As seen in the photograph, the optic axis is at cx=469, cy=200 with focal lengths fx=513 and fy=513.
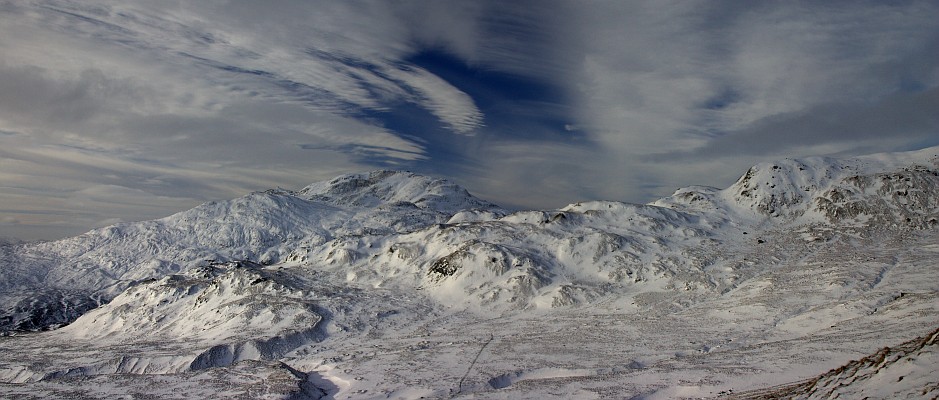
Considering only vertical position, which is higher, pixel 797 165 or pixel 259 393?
pixel 797 165

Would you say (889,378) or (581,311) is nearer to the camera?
(889,378)

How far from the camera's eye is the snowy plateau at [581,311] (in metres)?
47.3

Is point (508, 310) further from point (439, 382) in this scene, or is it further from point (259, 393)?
point (259, 393)

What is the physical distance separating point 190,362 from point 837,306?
9459cm

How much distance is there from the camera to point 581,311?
99.5m

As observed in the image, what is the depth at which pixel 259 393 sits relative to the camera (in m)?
47.0

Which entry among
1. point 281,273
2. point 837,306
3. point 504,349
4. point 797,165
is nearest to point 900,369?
point 504,349

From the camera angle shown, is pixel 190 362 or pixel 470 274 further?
pixel 470 274

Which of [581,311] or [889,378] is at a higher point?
[889,378]

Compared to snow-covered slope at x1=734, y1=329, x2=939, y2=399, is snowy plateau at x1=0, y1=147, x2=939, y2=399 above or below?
below

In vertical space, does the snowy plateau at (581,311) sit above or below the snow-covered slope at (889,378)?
below

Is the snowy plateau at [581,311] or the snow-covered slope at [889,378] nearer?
the snow-covered slope at [889,378]

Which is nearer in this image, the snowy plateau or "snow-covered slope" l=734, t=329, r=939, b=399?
"snow-covered slope" l=734, t=329, r=939, b=399

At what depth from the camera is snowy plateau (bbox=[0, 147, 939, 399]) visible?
4731 cm
